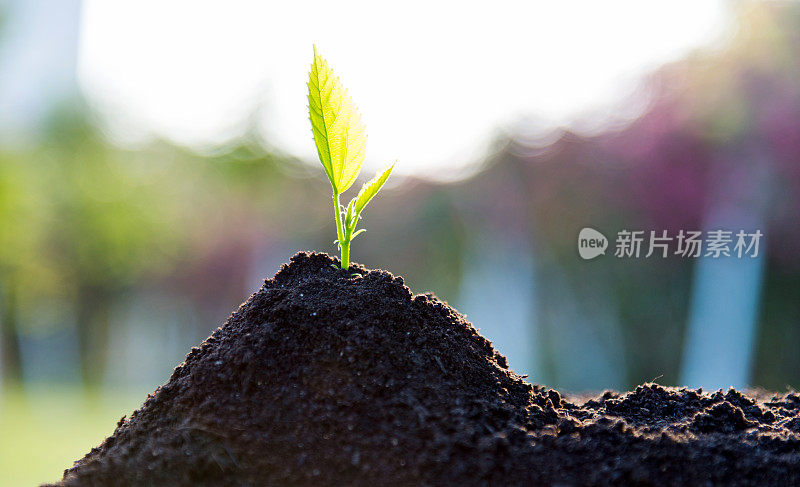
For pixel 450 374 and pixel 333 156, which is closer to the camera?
pixel 450 374

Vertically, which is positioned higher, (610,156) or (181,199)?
(181,199)

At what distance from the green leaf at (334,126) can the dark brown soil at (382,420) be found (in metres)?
0.31

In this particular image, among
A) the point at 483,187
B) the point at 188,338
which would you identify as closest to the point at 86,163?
the point at 188,338

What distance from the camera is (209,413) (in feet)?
4.27

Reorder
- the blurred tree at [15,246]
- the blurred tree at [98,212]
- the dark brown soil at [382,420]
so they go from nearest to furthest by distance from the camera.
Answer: the dark brown soil at [382,420], the blurred tree at [15,246], the blurred tree at [98,212]

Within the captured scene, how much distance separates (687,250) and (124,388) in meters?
15.2

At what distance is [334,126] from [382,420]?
0.83 meters

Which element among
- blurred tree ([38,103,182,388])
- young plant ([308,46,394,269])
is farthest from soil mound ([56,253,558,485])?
blurred tree ([38,103,182,388])

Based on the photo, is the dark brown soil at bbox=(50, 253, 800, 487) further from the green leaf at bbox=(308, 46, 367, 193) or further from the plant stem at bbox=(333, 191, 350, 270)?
the green leaf at bbox=(308, 46, 367, 193)

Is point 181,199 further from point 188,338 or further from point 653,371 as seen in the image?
point 653,371

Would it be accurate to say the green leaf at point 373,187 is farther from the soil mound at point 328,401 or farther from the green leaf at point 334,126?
the soil mound at point 328,401

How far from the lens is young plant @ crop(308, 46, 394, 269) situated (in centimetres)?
158

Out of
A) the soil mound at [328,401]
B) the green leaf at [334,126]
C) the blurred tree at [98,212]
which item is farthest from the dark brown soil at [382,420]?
the blurred tree at [98,212]

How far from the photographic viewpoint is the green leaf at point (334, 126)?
1.58 metres
